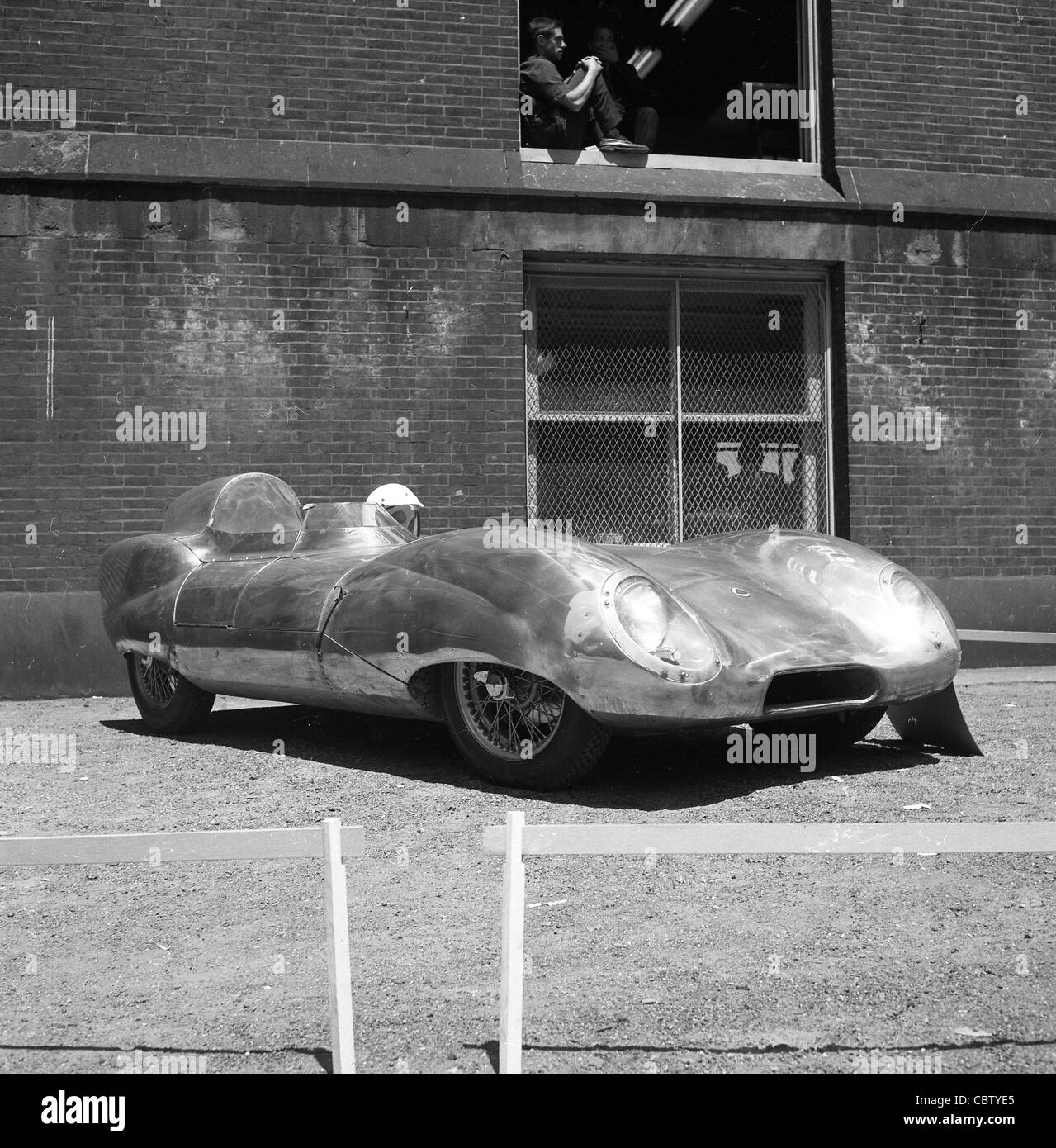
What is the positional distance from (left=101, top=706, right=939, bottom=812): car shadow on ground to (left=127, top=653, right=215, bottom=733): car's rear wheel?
107 mm

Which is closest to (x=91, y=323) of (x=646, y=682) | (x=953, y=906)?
(x=646, y=682)

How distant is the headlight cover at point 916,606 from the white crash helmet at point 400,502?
3.29 metres

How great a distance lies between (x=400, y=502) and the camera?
850cm

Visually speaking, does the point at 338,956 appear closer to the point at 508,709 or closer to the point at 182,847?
the point at 182,847

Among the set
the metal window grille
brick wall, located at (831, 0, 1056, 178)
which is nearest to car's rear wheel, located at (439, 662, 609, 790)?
the metal window grille

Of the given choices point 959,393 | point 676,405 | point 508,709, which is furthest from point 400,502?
point 959,393

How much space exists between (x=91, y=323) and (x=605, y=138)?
4.23 meters

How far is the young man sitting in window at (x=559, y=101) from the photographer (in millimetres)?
10539

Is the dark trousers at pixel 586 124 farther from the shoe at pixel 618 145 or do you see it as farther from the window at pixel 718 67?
the window at pixel 718 67

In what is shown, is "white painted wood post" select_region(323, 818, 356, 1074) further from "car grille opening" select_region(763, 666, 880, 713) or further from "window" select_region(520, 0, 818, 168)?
"window" select_region(520, 0, 818, 168)

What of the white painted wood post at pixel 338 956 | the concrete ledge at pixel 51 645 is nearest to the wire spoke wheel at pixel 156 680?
the concrete ledge at pixel 51 645

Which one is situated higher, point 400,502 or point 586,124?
point 586,124

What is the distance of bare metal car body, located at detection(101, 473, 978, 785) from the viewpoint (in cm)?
496

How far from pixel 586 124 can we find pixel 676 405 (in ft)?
7.76
